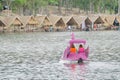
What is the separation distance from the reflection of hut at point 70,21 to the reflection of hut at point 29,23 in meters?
7.72

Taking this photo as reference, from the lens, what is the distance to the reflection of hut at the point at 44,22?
10638 centimetres

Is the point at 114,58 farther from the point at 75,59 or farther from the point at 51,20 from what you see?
the point at 51,20

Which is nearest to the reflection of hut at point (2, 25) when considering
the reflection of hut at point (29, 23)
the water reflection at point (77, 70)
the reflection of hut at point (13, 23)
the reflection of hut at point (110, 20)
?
the reflection of hut at point (13, 23)

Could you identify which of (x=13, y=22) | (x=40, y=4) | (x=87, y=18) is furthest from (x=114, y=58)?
(x=40, y=4)

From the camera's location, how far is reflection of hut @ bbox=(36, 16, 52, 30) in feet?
349

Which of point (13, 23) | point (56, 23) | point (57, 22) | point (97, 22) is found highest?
point (13, 23)

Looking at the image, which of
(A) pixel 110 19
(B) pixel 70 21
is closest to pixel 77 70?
(B) pixel 70 21

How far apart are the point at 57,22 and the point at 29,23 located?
969 cm

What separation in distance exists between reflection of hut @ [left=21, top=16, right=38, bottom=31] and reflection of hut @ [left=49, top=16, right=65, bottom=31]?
167 inches

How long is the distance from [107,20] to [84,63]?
258 ft

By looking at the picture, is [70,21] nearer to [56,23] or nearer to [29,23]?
[56,23]

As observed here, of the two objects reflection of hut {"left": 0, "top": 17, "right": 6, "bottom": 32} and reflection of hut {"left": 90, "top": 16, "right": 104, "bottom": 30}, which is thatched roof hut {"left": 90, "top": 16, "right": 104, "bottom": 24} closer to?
reflection of hut {"left": 90, "top": 16, "right": 104, "bottom": 30}

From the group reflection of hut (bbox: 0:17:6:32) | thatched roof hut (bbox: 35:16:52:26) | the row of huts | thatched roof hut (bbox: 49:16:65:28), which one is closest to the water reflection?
the row of huts

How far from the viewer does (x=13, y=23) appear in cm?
10119
